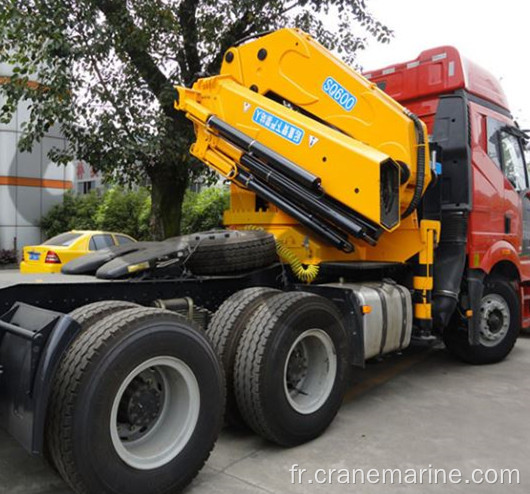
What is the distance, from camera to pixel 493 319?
5.99 m

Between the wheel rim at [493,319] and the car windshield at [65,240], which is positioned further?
the car windshield at [65,240]

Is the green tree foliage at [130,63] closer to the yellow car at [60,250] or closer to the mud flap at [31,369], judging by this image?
the yellow car at [60,250]

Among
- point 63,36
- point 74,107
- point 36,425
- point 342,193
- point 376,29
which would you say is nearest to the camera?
point 36,425

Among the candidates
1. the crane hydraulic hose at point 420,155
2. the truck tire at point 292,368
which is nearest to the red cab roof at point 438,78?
the crane hydraulic hose at point 420,155

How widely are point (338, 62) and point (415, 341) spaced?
2.80 metres

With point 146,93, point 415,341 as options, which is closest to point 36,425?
point 415,341

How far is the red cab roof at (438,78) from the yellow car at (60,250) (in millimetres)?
3986

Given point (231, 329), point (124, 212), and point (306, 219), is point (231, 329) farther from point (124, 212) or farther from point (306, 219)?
point (124, 212)

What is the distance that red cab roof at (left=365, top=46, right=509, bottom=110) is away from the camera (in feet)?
18.2

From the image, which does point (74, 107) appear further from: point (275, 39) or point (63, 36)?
point (275, 39)

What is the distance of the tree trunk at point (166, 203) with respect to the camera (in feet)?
31.2

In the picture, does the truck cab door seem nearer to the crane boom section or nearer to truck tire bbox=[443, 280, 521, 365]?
→ truck tire bbox=[443, 280, 521, 365]

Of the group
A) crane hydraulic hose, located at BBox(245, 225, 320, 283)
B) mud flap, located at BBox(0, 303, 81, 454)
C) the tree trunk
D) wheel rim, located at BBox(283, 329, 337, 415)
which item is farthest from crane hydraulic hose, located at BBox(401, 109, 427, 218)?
the tree trunk

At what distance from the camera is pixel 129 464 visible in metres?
2.70
